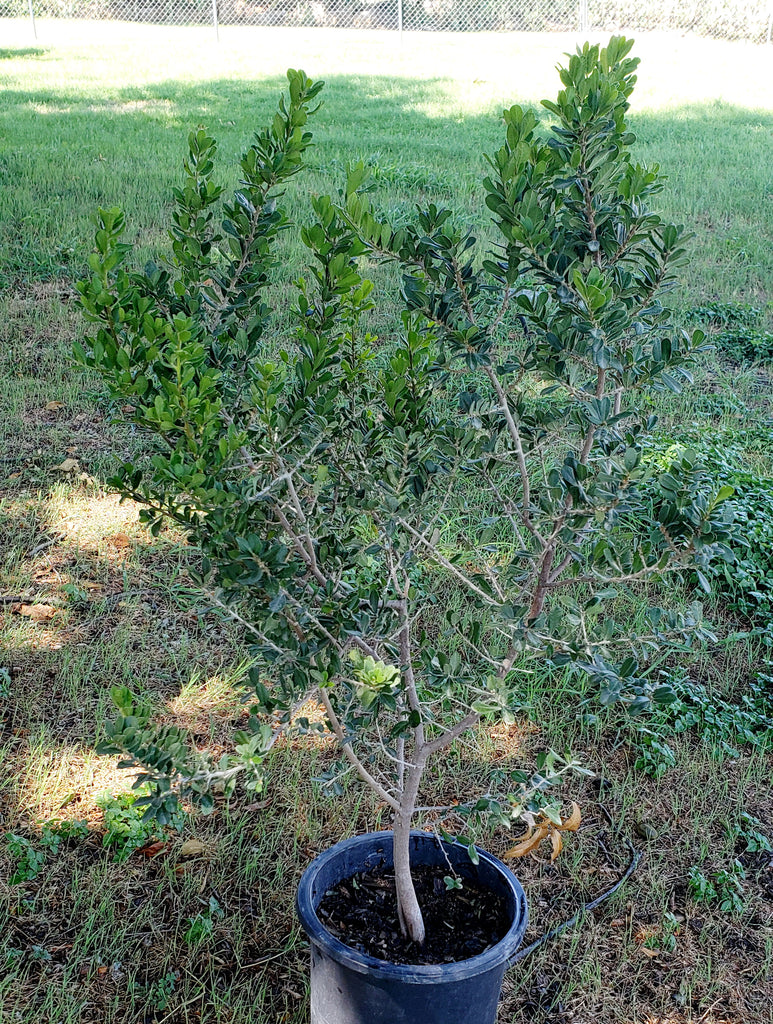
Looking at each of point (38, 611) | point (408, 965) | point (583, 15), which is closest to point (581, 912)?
point (408, 965)

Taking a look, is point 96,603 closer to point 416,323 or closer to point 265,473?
point 265,473

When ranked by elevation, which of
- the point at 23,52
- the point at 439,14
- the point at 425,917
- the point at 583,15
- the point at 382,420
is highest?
the point at 439,14

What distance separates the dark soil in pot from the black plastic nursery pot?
0.05 m

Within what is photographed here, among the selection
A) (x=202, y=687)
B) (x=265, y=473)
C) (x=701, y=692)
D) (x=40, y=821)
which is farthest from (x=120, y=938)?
(x=701, y=692)

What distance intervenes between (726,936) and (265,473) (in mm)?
1911

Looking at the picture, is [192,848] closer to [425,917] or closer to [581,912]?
[425,917]

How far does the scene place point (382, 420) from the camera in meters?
1.91

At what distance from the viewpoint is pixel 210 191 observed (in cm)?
180

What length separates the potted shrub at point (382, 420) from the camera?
5.40ft

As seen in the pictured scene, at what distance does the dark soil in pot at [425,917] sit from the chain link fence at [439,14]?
20.6 meters

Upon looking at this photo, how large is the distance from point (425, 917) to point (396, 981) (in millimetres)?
353

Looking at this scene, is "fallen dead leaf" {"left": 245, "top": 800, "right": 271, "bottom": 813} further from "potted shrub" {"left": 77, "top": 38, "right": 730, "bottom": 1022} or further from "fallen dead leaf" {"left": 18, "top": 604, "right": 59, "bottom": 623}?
"fallen dead leaf" {"left": 18, "top": 604, "right": 59, "bottom": 623}

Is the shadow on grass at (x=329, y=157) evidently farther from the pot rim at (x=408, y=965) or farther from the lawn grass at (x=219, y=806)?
the pot rim at (x=408, y=965)

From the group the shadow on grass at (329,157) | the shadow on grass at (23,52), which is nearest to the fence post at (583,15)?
the shadow on grass at (329,157)
